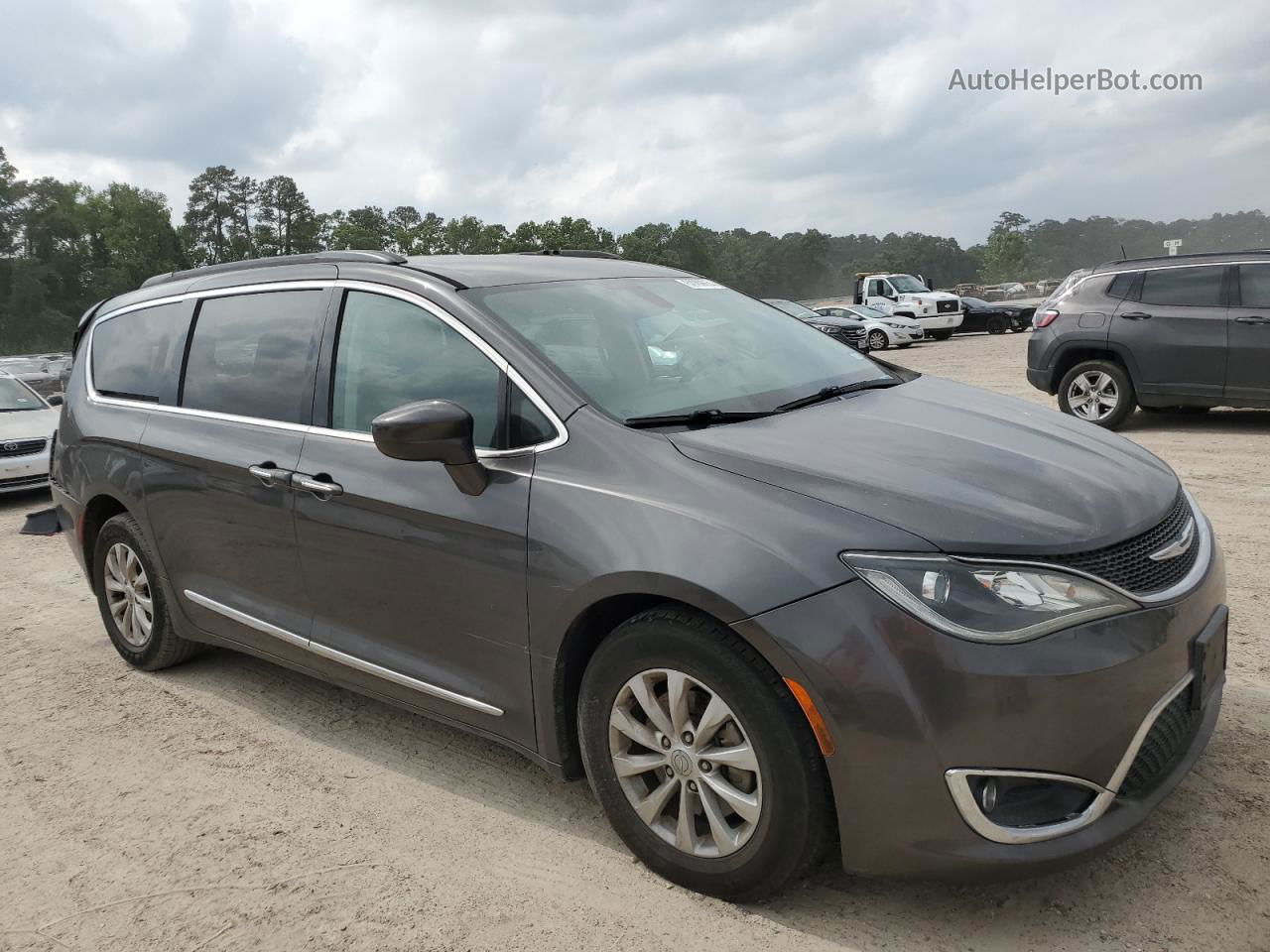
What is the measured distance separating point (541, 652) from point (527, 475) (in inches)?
20.2

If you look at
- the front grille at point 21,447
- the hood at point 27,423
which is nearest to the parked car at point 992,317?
the hood at point 27,423

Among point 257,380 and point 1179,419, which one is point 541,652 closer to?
point 257,380

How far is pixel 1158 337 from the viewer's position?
970 centimetres

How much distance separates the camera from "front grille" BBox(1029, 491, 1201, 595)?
2457mm

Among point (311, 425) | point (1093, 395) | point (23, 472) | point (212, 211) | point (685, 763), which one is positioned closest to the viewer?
point (685, 763)

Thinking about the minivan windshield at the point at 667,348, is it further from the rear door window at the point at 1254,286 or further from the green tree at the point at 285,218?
the green tree at the point at 285,218

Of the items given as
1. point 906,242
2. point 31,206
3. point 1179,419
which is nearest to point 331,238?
point 31,206

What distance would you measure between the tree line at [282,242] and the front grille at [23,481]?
166 ft

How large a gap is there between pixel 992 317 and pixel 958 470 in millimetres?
31460

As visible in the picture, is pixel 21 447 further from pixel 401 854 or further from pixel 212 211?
pixel 212 211

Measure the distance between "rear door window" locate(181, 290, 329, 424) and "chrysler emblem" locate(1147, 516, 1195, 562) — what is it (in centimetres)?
275

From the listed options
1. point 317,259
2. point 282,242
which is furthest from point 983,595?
point 282,242

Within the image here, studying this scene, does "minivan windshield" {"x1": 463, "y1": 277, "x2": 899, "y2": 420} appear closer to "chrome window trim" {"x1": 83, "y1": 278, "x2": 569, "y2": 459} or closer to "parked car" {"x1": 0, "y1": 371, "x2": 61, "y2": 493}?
"chrome window trim" {"x1": 83, "y1": 278, "x2": 569, "y2": 459}

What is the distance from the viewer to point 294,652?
383 centimetres
